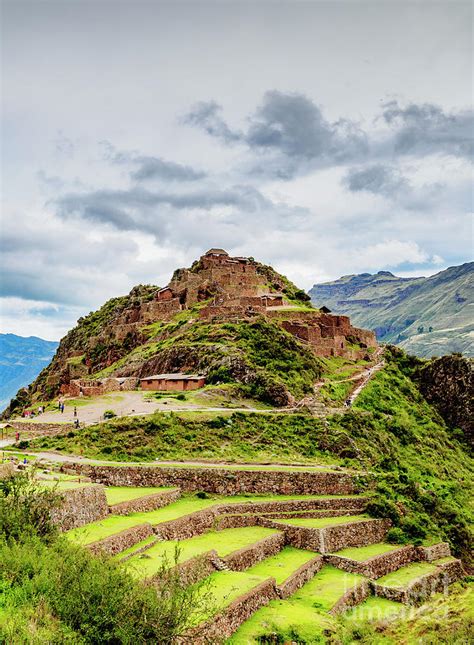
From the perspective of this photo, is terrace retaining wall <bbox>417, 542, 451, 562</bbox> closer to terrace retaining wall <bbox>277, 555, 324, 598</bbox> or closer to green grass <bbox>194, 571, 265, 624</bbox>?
terrace retaining wall <bbox>277, 555, 324, 598</bbox>

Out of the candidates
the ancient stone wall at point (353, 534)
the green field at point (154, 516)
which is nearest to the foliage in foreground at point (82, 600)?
the green field at point (154, 516)

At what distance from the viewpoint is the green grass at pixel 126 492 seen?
2382cm

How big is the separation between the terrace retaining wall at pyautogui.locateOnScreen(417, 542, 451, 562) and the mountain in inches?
641

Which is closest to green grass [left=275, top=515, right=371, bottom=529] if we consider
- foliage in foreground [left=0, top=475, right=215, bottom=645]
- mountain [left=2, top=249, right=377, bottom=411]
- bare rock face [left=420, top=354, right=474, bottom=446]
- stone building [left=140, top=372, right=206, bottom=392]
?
foliage in foreground [left=0, top=475, right=215, bottom=645]

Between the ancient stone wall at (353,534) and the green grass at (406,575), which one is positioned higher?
the ancient stone wall at (353,534)

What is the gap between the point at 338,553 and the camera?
2577 centimetres

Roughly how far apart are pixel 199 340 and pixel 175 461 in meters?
21.9

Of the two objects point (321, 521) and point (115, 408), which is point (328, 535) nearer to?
point (321, 521)

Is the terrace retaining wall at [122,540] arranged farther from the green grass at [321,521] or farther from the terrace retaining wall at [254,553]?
the green grass at [321,521]

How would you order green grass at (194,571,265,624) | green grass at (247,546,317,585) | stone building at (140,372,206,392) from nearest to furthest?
green grass at (194,571,265,624) < green grass at (247,546,317,585) < stone building at (140,372,206,392)

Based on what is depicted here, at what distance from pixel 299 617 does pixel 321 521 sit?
348 inches

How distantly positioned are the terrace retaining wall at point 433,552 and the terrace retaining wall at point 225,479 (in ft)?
14.9

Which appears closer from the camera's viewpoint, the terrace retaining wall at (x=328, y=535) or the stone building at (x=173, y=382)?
the terrace retaining wall at (x=328, y=535)

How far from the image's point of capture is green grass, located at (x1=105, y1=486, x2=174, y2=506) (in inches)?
938
